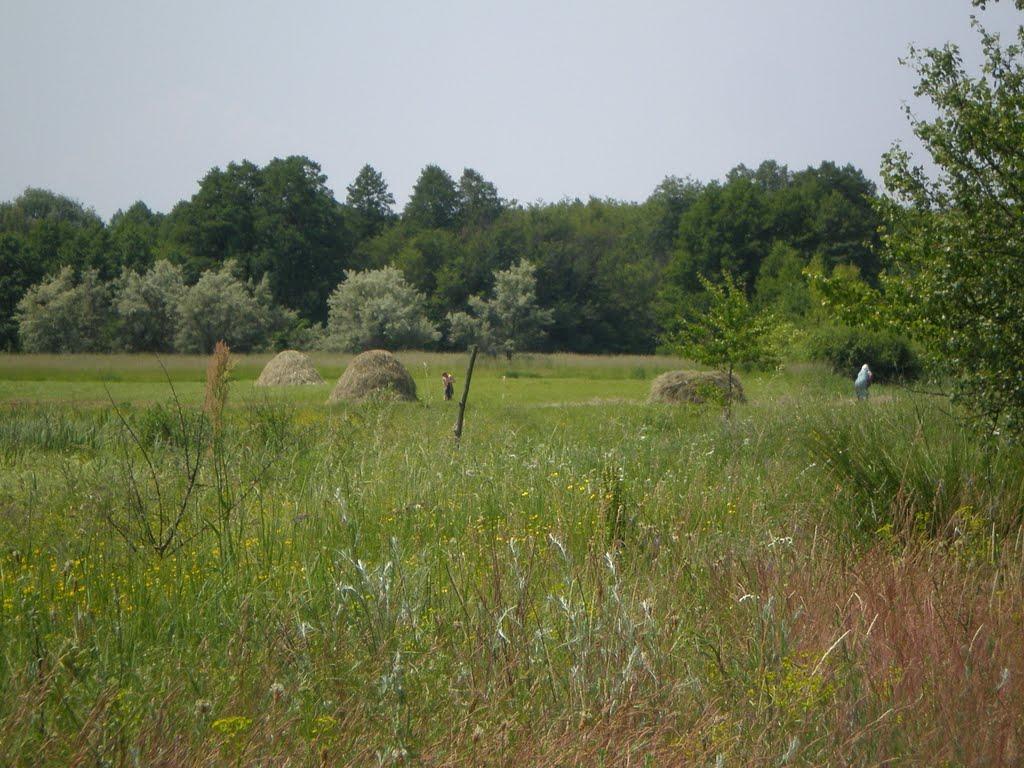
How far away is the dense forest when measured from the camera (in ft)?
113

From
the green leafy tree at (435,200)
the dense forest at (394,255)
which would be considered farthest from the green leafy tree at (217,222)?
the green leafy tree at (435,200)

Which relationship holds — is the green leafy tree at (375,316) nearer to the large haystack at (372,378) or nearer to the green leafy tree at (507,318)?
the green leafy tree at (507,318)

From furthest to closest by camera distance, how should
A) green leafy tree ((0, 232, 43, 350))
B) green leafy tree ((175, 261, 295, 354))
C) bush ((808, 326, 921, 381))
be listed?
green leafy tree ((175, 261, 295, 354)) → bush ((808, 326, 921, 381)) → green leafy tree ((0, 232, 43, 350))

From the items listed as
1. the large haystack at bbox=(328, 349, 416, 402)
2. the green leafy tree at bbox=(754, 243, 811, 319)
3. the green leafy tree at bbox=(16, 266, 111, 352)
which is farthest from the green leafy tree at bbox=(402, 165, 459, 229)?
the large haystack at bbox=(328, 349, 416, 402)

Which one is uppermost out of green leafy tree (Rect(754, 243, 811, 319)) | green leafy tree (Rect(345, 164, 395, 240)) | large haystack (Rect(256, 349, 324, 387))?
green leafy tree (Rect(345, 164, 395, 240))

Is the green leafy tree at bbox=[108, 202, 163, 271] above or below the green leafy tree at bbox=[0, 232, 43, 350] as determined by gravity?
above

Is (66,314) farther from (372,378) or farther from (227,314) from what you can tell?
(372,378)

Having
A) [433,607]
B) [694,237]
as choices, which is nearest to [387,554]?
[433,607]

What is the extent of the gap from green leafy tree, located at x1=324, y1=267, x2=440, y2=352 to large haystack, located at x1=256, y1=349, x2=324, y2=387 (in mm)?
11565

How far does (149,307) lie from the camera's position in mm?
35781

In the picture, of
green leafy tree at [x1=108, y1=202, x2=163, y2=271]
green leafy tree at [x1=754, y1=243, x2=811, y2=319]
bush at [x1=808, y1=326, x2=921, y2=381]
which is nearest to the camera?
bush at [x1=808, y1=326, x2=921, y2=381]

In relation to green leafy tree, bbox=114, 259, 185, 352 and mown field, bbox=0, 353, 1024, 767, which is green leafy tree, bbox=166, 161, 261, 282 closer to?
green leafy tree, bbox=114, 259, 185, 352

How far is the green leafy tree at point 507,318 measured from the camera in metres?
51.4

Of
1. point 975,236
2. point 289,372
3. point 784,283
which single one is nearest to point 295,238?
point 289,372
